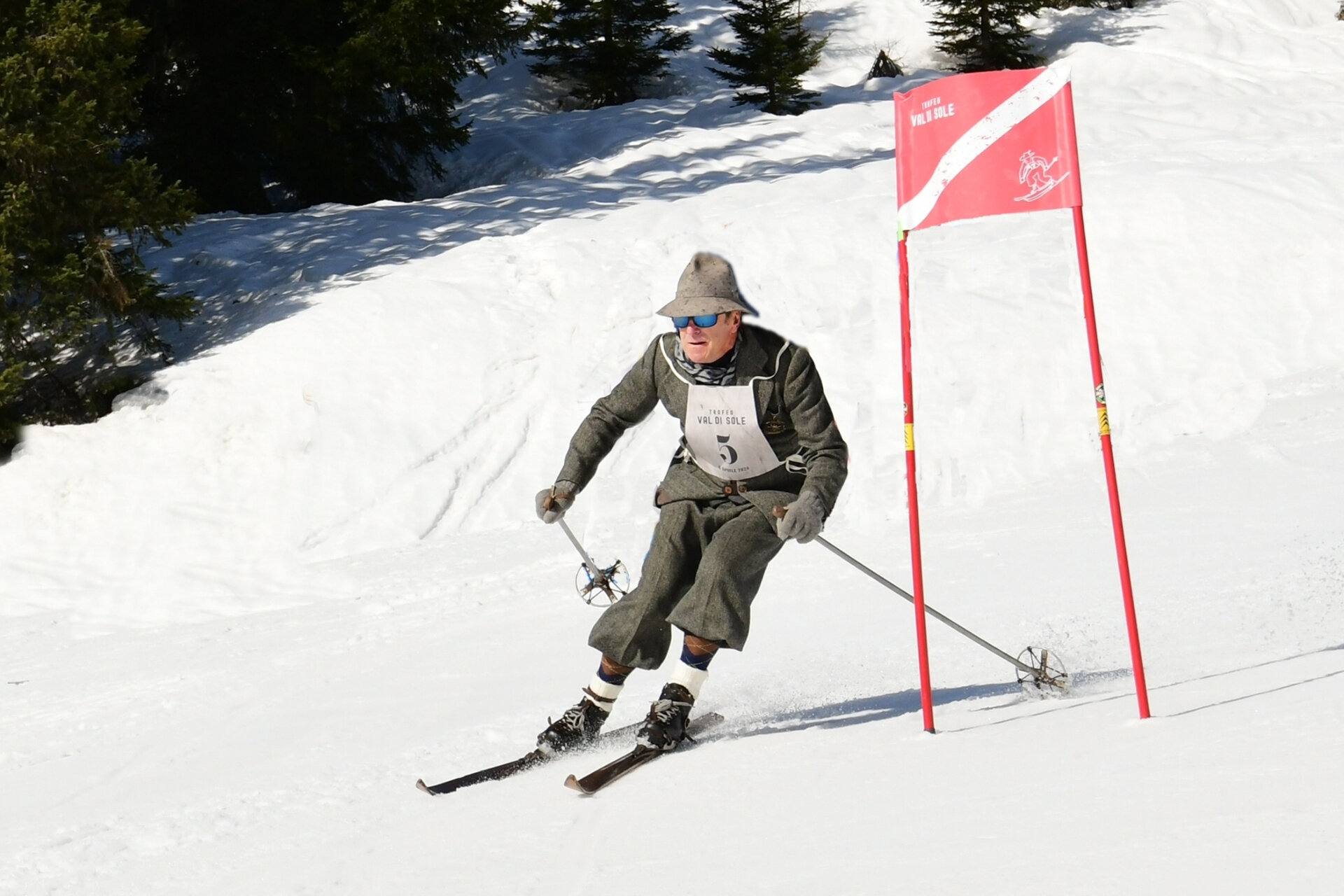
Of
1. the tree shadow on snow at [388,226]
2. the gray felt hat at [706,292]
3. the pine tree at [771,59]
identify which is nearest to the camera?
the gray felt hat at [706,292]

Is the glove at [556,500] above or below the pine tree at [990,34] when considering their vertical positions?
above

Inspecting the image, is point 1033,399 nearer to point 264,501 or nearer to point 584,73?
point 264,501

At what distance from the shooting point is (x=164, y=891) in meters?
3.65

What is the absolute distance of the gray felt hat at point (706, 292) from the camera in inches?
164

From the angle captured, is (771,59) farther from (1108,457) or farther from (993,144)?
(1108,457)

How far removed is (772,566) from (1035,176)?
4298 mm

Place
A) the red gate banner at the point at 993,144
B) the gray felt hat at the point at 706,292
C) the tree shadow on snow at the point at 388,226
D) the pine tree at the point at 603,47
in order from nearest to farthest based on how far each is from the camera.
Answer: the red gate banner at the point at 993,144
the gray felt hat at the point at 706,292
the tree shadow on snow at the point at 388,226
the pine tree at the point at 603,47

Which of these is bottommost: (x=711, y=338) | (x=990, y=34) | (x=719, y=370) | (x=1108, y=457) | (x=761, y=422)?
(x=990, y=34)

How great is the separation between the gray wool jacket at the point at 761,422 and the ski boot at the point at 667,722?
673 mm

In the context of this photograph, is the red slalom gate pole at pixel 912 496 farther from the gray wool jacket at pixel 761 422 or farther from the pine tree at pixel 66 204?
the pine tree at pixel 66 204

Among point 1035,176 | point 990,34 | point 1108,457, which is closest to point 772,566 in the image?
point 1108,457

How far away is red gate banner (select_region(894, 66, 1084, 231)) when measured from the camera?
406 cm

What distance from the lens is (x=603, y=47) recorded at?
64.1 feet

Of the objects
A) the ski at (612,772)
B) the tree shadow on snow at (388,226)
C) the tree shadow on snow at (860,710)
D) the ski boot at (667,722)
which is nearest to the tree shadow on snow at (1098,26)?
the tree shadow on snow at (388,226)
